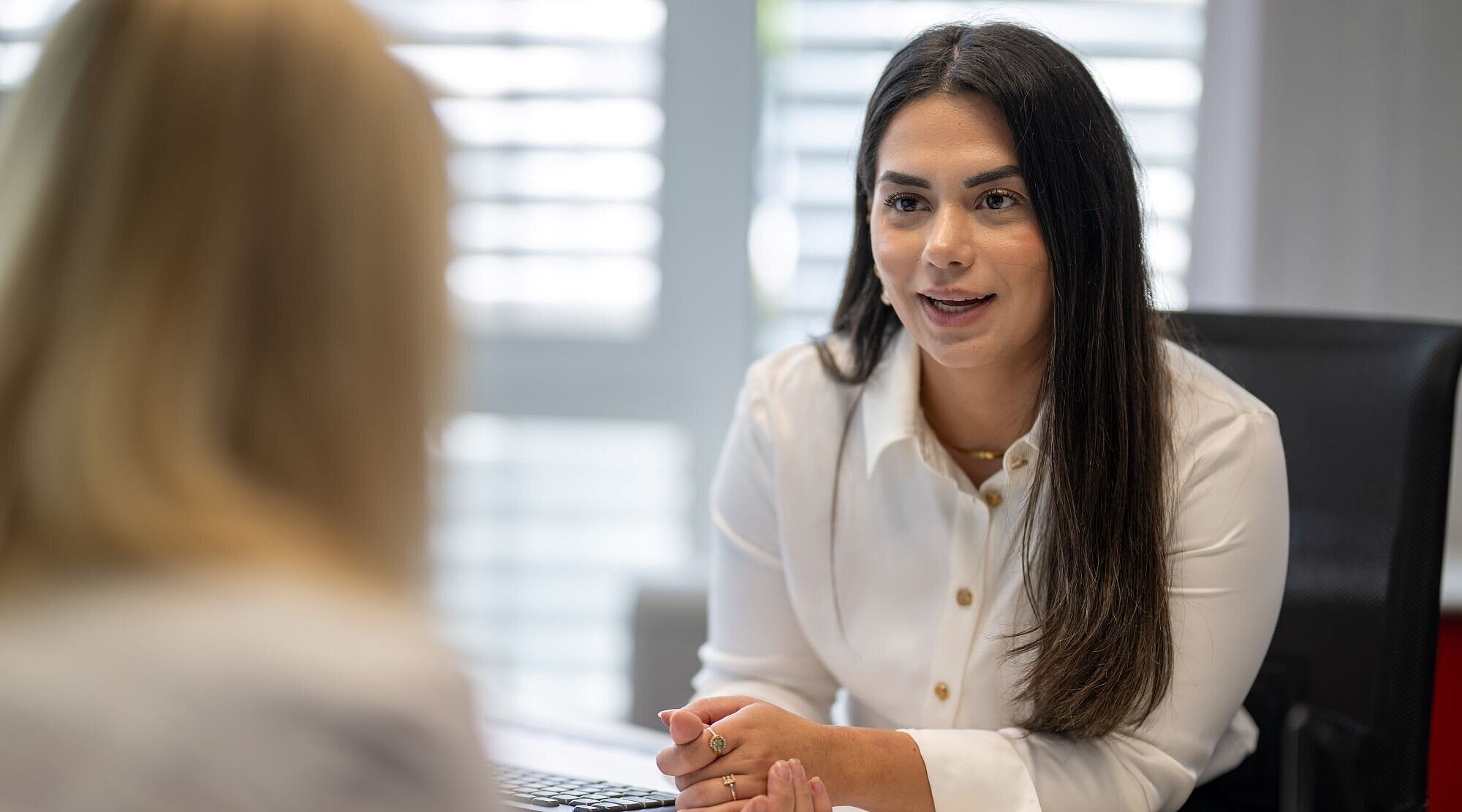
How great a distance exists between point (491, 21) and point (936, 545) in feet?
5.46

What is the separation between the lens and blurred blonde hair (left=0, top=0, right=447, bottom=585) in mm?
682

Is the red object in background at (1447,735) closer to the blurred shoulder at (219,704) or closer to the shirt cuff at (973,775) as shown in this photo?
the shirt cuff at (973,775)

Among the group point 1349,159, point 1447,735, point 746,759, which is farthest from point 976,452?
point 1349,159

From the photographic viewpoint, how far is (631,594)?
96.0 inches

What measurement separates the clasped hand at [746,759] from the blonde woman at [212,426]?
0.51m

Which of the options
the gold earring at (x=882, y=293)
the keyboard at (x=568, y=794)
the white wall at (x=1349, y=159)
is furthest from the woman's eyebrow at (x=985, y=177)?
the white wall at (x=1349, y=159)

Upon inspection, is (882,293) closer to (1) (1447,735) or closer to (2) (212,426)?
(2) (212,426)

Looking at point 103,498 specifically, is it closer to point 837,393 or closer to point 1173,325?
point 837,393

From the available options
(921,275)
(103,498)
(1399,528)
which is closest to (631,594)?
(921,275)

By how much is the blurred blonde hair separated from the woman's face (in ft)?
2.71

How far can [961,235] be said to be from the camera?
4.75 ft

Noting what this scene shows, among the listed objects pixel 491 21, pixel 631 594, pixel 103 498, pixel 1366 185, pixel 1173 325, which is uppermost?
pixel 491 21

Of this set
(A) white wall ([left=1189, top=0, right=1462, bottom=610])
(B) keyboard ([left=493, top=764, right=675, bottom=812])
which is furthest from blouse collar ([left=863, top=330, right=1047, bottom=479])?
(A) white wall ([left=1189, top=0, right=1462, bottom=610])

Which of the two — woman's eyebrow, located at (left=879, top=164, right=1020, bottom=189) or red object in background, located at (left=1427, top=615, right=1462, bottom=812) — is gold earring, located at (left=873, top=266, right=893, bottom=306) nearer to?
woman's eyebrow, located at (left=879, top=164, right=1020, bottom=189)
